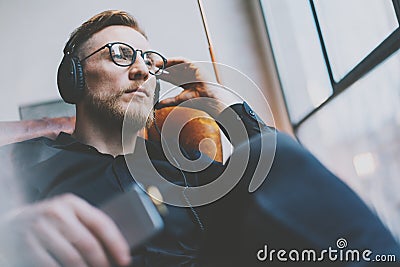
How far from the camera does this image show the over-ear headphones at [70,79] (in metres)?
1.37

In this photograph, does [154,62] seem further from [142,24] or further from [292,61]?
[292,61]

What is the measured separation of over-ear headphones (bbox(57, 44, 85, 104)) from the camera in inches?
53.8

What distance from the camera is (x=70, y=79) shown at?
1.37 m

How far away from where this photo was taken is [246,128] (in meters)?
1.44

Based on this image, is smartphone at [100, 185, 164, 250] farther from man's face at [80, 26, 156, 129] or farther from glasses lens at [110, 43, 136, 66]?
glasses lens at [110, 43, 136, 66]

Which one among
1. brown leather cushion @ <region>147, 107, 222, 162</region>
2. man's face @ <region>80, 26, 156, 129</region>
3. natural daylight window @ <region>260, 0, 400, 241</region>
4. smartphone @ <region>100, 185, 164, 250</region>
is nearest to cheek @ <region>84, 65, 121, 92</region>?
man's face @ <region>80, 26, 156, 129</region>

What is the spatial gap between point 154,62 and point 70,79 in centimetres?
19

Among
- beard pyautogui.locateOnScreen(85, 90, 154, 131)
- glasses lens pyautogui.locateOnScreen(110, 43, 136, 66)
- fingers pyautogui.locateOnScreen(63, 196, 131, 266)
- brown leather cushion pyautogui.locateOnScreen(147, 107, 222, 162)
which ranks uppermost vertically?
glasses lens pyautogui.locateOnScreen(110, 43, 136, 66)

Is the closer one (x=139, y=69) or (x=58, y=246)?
(x=58, y=246)

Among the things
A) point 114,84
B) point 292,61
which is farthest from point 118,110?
point 292,61

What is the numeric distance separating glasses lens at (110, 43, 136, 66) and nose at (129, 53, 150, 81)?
0.01m

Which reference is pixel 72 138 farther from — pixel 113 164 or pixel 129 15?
pixel 129 15

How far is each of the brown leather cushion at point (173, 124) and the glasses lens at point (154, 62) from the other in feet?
0.30

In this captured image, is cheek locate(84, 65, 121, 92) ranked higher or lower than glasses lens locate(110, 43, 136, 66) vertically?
lower
